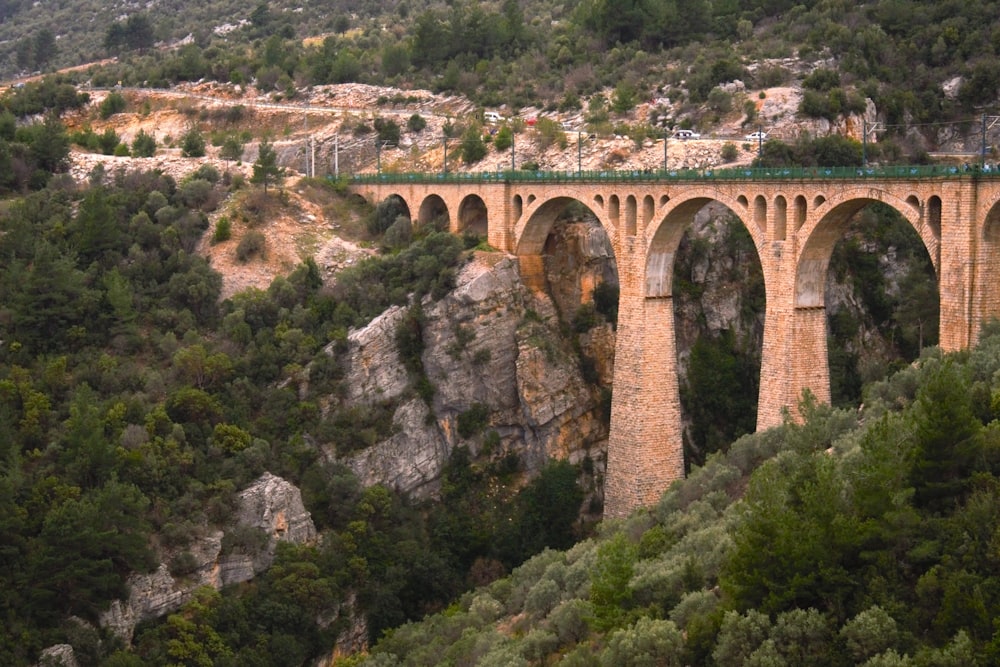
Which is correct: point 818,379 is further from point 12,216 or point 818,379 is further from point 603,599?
point 12,216

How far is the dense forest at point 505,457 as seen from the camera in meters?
22.2

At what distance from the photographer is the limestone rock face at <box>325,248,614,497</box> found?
48844 mm

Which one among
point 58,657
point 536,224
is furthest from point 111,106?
point 58,657

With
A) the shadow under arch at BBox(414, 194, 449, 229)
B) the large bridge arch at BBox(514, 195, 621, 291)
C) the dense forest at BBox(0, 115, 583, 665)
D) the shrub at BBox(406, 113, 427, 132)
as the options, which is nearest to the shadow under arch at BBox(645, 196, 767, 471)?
the large bridge arch at BBox(514, 195, 621, 291)

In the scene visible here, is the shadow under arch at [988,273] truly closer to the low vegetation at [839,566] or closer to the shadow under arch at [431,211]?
the low vegetation at [839,566]

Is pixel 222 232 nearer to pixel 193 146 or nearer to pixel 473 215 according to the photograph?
pixel 473 215

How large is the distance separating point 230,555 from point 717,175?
19798mm

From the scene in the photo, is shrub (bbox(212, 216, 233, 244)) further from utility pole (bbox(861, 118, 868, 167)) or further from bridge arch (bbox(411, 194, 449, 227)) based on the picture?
utility pole (bbox(861, 118, 868, 167))

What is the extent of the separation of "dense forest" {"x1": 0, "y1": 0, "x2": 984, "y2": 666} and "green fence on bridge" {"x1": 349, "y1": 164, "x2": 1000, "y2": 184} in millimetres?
2685

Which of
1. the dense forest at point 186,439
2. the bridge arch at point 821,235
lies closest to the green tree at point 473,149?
the dense forest at point 186,439

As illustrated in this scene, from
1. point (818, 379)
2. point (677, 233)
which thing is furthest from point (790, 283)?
point (677, 233)

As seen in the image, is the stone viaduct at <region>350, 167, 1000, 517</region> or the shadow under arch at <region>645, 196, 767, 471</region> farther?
the shadow under arch at <region>645, 196, 767, 471</region>

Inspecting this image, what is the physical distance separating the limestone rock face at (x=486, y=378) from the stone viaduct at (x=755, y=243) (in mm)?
2563

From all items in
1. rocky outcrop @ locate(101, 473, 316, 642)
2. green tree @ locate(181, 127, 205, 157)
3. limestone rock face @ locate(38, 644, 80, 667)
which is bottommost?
limestone rock face @ locate(38, 644, 80, 667)
